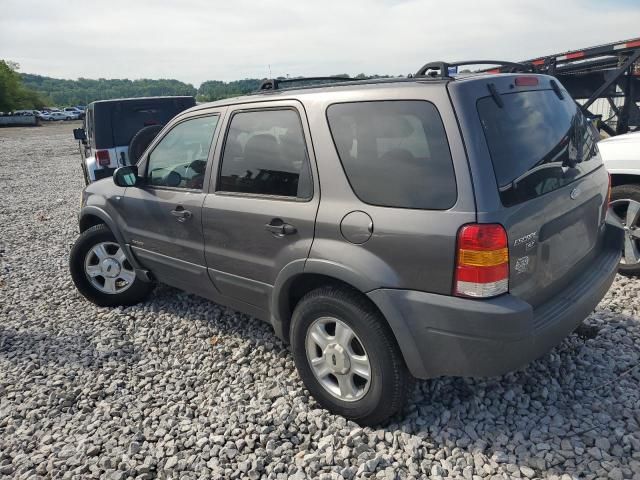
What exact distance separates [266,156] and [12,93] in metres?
94.3

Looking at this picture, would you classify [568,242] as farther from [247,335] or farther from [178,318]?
[178,318]

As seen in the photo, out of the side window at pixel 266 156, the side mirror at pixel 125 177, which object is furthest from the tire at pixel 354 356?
the side mirror at pixel 125 177

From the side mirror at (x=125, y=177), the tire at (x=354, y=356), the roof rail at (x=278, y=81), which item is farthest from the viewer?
the side mirror at (x=125, y=177)

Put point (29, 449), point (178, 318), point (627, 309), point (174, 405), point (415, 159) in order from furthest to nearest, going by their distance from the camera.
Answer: point (178, 318) → point (627, 309) → point (174, 405) → point (29, 449) → point (415, 159)

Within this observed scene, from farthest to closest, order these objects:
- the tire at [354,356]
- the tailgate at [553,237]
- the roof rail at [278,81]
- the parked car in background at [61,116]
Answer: the parked car in background at [61,116], the roof rail at [278,81], the tire at [354,356], the tailgate at [553,237]

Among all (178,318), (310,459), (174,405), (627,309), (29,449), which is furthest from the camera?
(178,318)

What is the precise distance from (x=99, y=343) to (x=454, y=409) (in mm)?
2776

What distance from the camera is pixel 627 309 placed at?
3.78 m

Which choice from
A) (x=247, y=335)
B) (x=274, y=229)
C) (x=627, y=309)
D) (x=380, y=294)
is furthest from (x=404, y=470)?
(x=627, y=309)

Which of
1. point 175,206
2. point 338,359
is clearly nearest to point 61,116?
point 175,206

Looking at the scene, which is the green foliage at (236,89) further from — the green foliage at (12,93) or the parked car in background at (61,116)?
the green foliage at (12,93)

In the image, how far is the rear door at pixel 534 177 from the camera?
2.15 meters

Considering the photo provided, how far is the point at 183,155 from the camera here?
3613 millimetres

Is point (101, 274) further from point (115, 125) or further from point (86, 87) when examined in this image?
point (86, 87)
